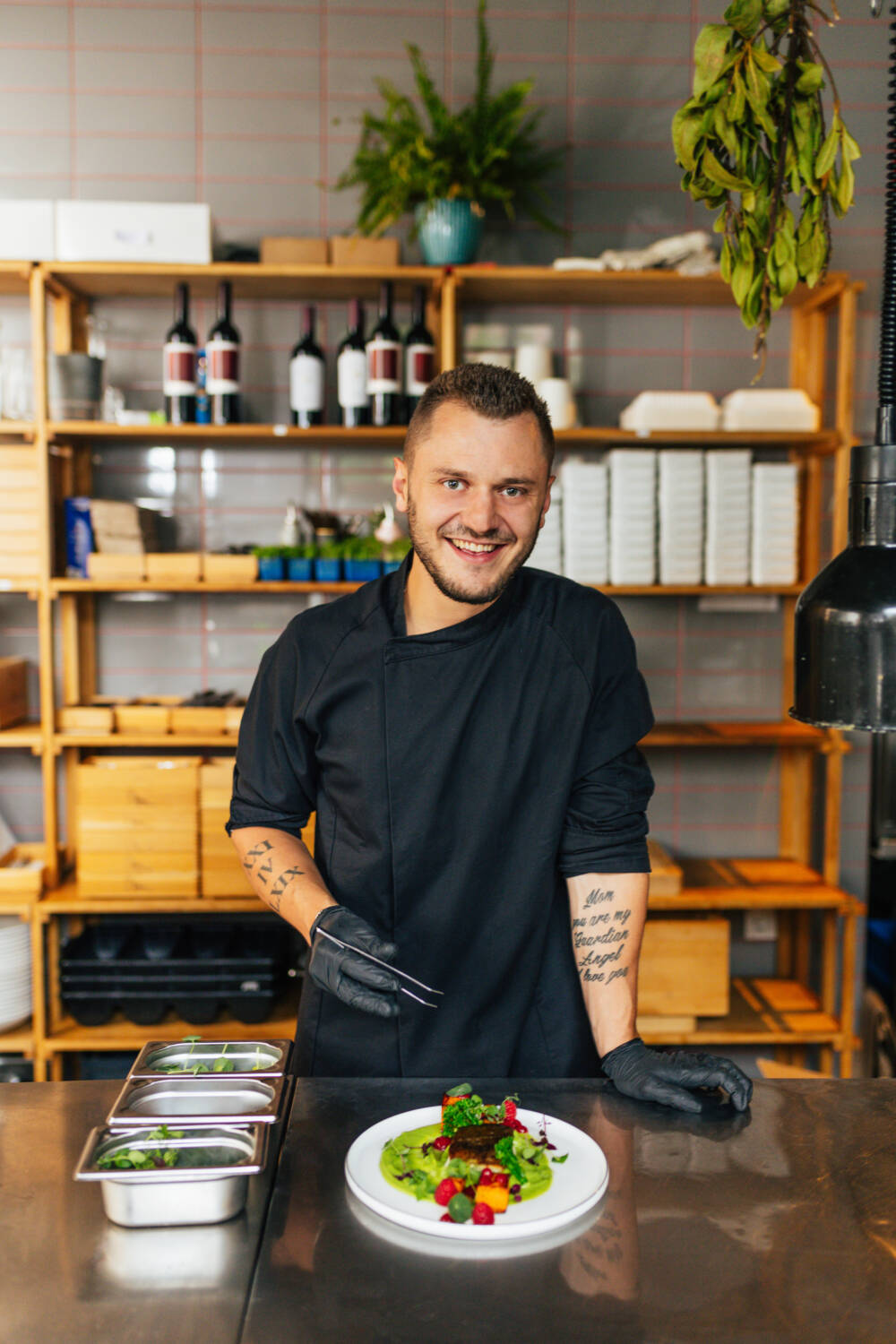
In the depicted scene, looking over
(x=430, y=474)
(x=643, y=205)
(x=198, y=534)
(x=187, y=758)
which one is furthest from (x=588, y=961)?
(x=643, y=205)

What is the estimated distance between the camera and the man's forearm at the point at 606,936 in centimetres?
172

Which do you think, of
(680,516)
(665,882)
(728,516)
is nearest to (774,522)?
(728,516)

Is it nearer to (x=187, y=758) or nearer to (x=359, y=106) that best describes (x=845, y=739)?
(x=187, y=758)

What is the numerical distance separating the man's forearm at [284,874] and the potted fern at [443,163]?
187 centimetres

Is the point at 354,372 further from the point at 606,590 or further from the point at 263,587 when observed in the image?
the point at 606,590

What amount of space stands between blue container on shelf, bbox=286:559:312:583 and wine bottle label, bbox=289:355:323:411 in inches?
16.6

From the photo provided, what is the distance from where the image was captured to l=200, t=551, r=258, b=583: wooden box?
3.07 m

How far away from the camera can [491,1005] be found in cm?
176

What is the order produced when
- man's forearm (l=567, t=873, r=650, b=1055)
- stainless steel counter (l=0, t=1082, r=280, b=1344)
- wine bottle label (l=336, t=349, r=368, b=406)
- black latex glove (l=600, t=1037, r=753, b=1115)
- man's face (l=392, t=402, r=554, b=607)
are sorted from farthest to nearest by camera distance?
wine bottle label (l=336, t=349, r=368, b=406) → man's forearm (l=567, t=873, r=650, b=1055) → man's face (l=392, t=402, r=554, b=607) → black latex glove (l=600, t=1037, r=753, b=1115) → stainless steel counter (l=0, t=1082, r=280, b=1344)

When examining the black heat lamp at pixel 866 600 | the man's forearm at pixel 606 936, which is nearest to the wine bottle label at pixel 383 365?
the man's forearm at pixel 606 936

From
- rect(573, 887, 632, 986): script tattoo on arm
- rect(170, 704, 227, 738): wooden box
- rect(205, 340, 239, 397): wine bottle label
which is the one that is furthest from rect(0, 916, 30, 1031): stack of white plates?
rect(573, 887, 632, 986): script tattoo on arm

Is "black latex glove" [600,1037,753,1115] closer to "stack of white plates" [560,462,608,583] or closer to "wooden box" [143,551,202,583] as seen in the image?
"stack of white plates" [560,462,608,583]

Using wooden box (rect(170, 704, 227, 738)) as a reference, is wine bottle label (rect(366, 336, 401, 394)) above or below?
above

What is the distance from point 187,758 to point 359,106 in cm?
197
